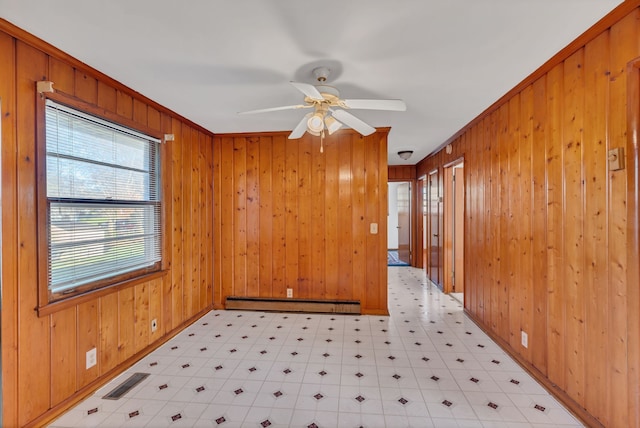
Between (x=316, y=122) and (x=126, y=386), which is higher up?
(x=316, y=122)

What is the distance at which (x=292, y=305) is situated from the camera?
13.0 feet

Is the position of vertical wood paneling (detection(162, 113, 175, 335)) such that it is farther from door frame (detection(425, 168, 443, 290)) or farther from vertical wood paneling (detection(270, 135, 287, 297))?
door frame (detection(425, 168, 443, 290))

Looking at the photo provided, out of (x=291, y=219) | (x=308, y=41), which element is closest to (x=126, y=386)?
(x=291, y=219)

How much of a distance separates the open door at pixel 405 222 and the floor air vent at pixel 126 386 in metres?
6.03

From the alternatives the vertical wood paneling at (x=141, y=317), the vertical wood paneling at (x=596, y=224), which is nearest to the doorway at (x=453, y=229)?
the vertical wood paneling at (x=596, y=224)

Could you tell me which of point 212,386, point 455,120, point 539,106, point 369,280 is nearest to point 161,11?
point 212,386

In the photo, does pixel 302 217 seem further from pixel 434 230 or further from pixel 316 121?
pixel 434 230

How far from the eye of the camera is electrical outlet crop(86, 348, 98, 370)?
7.19 feet

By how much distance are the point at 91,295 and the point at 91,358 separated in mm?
496

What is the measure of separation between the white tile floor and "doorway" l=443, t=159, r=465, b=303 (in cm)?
135

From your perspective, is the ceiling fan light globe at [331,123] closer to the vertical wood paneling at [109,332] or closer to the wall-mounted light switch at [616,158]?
the wall-mounted light switch at [616,158]

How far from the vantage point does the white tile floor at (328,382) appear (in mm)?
1913

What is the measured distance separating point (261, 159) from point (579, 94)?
131 inches

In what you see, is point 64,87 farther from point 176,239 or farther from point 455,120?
point 455,120
